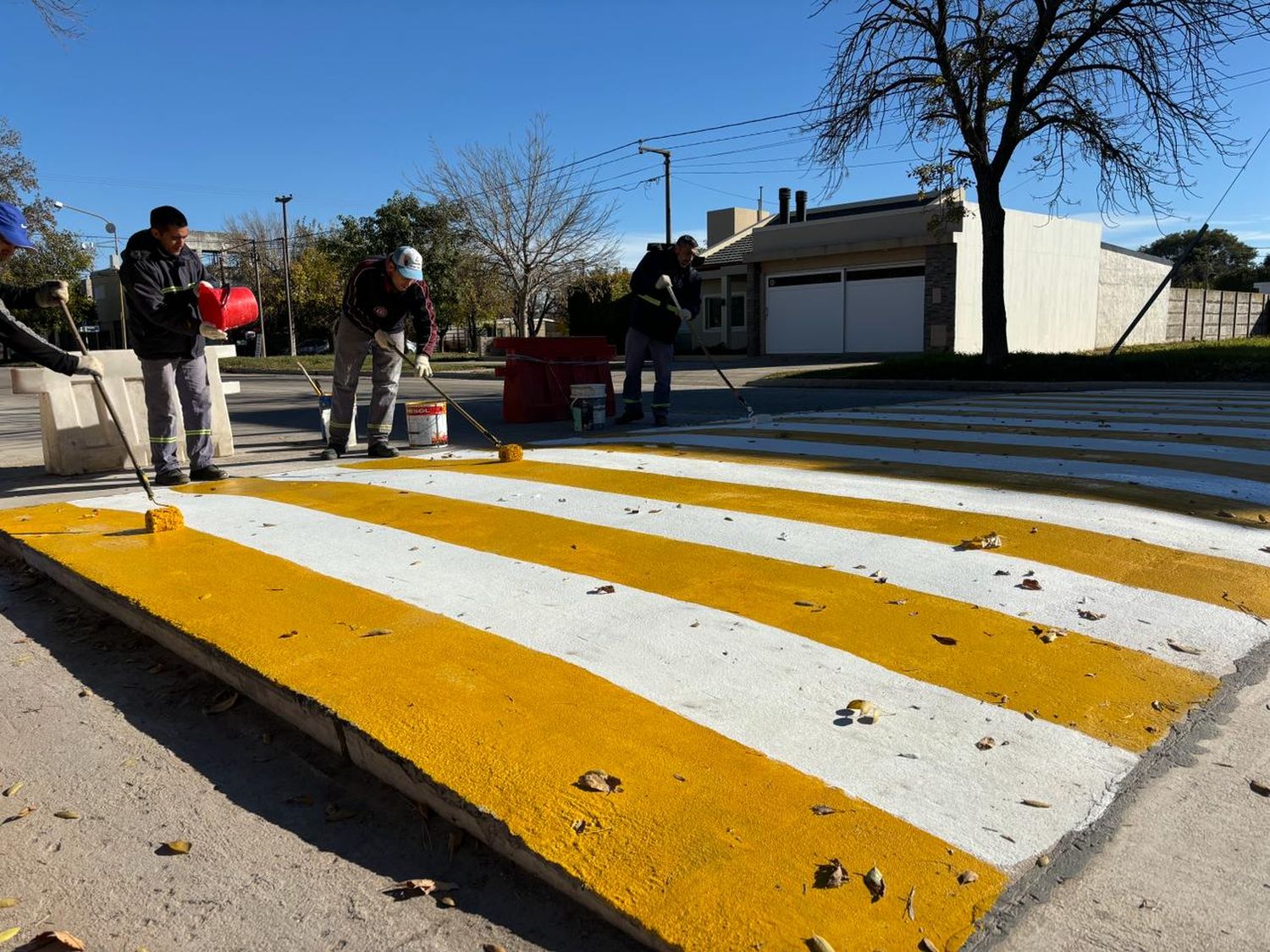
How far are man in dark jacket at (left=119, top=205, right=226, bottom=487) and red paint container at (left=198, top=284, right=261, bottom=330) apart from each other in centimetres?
6

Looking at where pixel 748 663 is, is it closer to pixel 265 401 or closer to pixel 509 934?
pixel 509 934

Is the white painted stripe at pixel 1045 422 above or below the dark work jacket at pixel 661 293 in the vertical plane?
below

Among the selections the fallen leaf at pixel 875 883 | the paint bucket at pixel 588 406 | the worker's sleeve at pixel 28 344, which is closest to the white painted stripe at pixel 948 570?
the fallen leaf at pixel 875 883

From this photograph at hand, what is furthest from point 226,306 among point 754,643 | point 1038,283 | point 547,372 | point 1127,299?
point 1127,299

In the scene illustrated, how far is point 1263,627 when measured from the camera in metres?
3.27

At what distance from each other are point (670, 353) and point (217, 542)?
6.00m

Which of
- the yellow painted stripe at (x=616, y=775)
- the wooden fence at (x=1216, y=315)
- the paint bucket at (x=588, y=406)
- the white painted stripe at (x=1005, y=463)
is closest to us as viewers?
the yellow painted stripe at (x=616, y=775)

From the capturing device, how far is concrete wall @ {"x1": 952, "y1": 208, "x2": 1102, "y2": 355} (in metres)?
28.8

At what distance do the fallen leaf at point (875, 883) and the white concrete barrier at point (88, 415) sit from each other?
6373mm

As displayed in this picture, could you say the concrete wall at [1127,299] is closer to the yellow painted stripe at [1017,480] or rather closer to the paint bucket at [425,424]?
the yellow painted stripe at [1017,480]

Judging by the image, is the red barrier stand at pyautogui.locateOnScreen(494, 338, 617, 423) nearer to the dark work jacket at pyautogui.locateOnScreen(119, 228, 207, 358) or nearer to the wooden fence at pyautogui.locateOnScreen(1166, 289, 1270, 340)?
the dark work jacket at pyautogui.locateOnScreen(119, 228, 207, 358)

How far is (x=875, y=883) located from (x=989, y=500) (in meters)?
3.47

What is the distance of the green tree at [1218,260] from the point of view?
71500mm

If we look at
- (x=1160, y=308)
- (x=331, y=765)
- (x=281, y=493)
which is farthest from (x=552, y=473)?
(x=1160, y=308)
